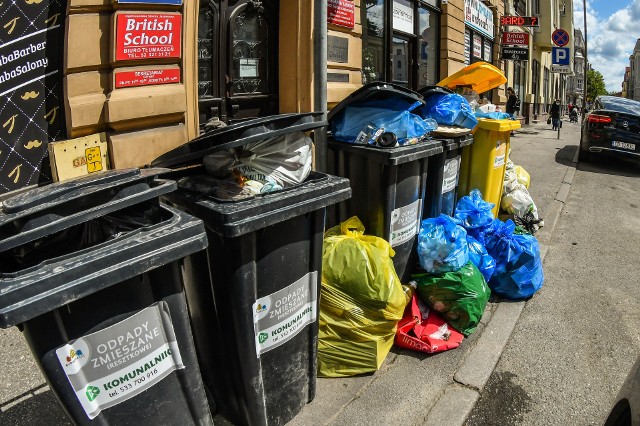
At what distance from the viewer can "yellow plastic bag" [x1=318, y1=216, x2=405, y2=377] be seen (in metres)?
2.67

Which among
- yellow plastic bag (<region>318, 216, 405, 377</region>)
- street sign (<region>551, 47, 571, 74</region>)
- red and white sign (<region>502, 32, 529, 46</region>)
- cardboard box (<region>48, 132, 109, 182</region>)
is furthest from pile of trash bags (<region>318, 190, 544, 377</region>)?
street sign (<region>551, 47, 571, 74</region>)

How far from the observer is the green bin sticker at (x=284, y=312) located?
6.95ft

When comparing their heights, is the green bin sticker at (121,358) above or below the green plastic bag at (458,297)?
above

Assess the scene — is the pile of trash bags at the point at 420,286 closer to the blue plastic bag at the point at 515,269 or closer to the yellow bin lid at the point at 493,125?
the blue plastic bag at the point at 515,269

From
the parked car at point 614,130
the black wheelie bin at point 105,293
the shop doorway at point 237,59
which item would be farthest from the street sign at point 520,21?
the black wheelie bin at point 105,293

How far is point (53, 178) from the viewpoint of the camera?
3410mm

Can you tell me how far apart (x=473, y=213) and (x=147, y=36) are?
304 cm

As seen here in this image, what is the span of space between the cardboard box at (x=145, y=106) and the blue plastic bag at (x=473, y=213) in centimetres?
255

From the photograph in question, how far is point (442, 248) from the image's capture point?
3342mm

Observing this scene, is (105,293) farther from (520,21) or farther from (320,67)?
(520,21)

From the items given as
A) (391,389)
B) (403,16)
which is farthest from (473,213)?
(403,16)

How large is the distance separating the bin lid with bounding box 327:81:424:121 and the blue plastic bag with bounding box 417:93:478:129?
2.53ft

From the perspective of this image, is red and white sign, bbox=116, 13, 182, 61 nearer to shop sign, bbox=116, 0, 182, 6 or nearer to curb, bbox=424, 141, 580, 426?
shop sign, bbox=116, 0, 182, 6

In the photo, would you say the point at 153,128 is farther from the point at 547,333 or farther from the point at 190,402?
the point at 547,333
